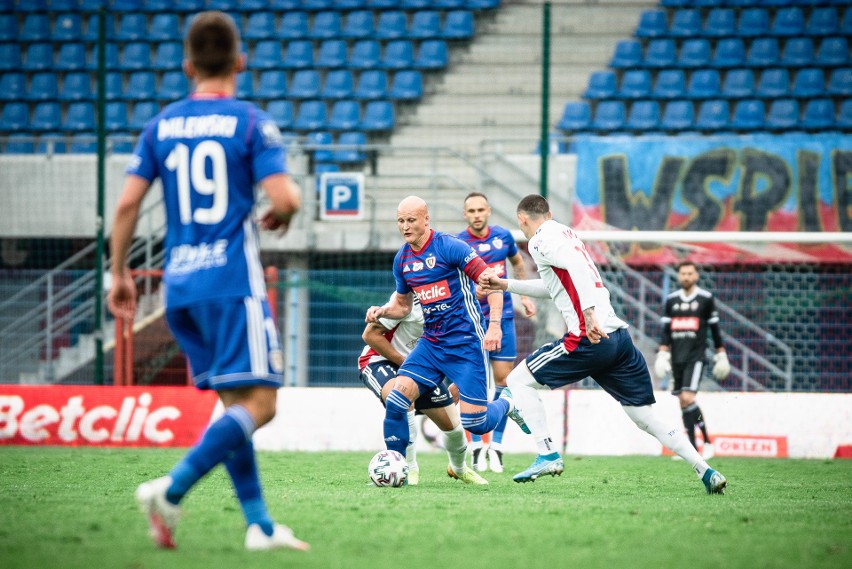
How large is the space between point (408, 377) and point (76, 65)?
15.9 metres

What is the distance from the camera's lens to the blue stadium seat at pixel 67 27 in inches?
890

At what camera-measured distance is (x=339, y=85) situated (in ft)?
69.0

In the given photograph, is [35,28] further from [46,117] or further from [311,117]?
[311,117]

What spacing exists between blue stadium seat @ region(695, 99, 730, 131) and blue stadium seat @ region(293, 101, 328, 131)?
6.73 metres

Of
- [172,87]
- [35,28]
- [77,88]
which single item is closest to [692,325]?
[172,87]

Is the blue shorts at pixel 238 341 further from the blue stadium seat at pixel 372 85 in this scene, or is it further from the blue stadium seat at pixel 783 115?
the blue stadium seat at pixel 372 85

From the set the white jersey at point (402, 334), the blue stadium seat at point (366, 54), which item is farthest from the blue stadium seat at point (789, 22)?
the white jersey at point (402, 334)

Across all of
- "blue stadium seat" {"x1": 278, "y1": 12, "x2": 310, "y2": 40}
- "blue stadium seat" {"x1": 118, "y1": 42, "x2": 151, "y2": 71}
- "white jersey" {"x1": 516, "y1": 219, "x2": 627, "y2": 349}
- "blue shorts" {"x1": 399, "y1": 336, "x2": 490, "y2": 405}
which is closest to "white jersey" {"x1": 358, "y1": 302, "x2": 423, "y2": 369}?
"blue shorts" {"x1": 399, "y1": 336, "x2": 490, "y2": 405}

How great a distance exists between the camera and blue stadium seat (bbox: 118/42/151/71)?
21.9 m

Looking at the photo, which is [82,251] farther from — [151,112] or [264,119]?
[264,119]

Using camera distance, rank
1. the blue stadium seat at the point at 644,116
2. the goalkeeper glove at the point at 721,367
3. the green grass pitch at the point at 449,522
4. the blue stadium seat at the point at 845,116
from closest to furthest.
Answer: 1. the green grass pitch at the point at 449,522
2. the goalkeeper glove at the point at 721,367
3. the blue stadium seat at the point at 845,116
4. the blue stadium seat at the point at 644,116

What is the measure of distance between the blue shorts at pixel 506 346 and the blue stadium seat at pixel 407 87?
10.2 m

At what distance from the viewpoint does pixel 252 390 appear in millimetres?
5098

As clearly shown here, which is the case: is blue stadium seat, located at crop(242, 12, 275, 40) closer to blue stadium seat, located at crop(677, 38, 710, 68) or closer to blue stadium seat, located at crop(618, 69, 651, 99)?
blue stadium seat, located at crop(618, 69, 651, 99)
